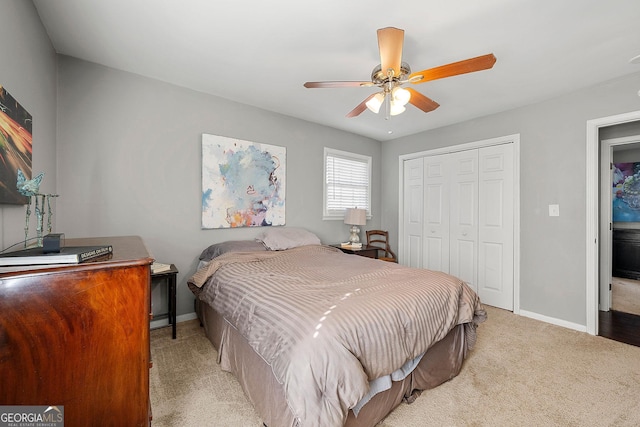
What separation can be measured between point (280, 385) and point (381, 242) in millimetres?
3587

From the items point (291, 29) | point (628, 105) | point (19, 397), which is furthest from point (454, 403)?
point (628, 105)

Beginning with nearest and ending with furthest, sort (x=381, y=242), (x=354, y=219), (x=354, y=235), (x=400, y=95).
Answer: (x=400, y=95), (x=354, y=219), (x=354, y=235), (x=381, y=242)

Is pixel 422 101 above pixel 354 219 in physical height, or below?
above

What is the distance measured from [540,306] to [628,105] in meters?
2.17

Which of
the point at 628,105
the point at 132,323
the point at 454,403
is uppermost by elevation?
the point at 628,105

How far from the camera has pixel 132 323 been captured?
1053 millimetres

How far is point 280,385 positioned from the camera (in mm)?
1356

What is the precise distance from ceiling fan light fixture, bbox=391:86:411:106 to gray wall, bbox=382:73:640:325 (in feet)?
7.08

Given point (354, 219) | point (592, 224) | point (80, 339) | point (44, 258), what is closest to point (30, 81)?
point (44, 258)

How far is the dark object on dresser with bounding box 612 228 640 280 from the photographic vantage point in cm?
481

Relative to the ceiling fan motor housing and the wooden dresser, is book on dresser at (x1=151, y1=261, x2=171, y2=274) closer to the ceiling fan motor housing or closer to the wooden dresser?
the wooden dresser

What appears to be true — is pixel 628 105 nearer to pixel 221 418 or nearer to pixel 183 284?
pixel 221 418

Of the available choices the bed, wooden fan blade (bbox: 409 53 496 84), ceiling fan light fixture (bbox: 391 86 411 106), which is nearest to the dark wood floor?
the bed

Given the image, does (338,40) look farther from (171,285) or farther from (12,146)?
(171,285)
